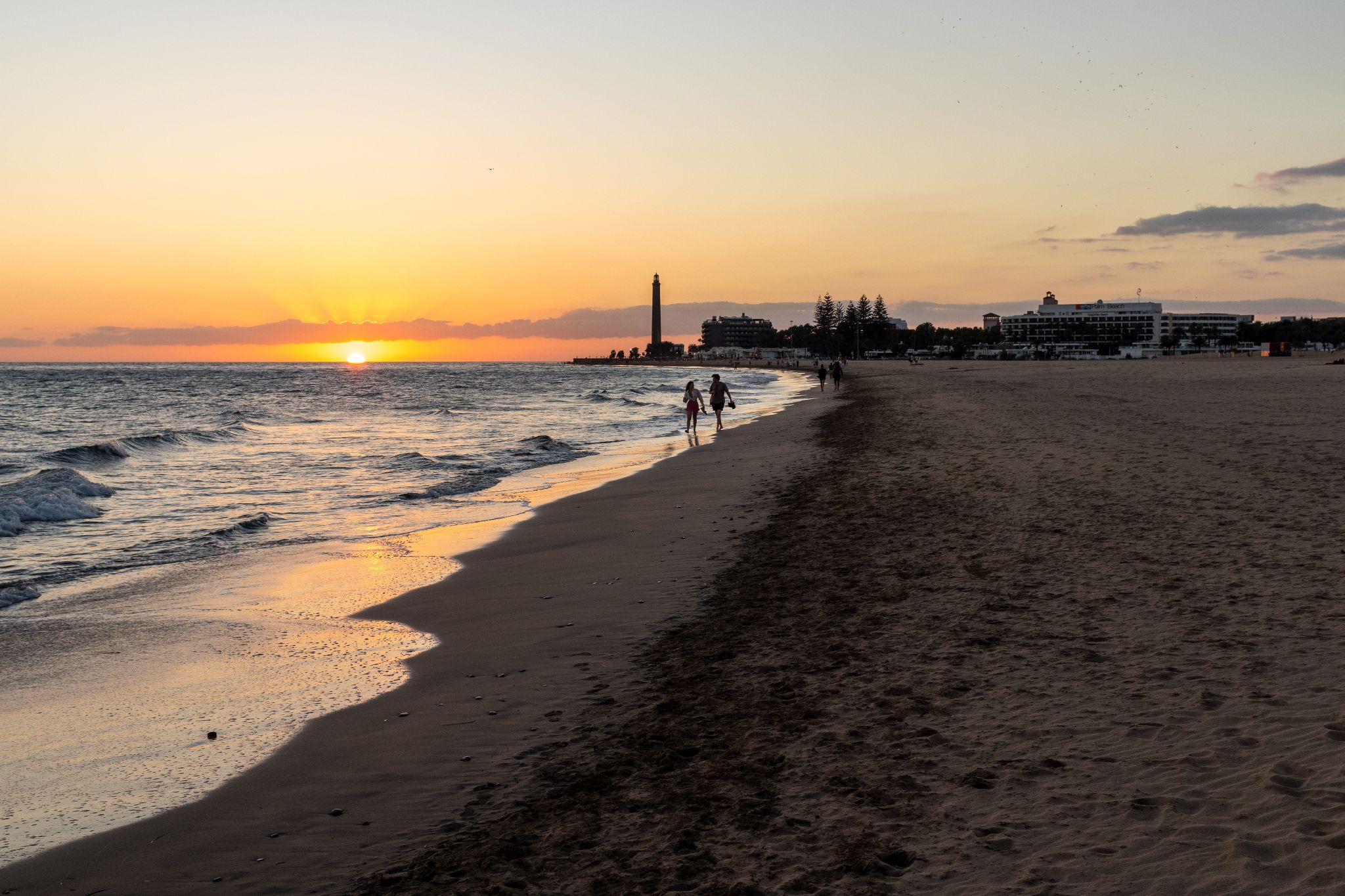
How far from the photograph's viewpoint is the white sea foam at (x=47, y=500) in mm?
12945

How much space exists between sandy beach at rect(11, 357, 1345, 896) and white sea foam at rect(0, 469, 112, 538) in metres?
7.77

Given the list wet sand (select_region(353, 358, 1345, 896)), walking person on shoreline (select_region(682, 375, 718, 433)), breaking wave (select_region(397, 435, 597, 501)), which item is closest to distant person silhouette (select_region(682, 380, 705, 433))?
walking person on shoreline (select_region(682, 375, 718, 433))

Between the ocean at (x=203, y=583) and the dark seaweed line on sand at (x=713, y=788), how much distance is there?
5.73ft

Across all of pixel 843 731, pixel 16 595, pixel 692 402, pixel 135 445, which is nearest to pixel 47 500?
pixel 16 595

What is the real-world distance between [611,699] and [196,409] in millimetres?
51290

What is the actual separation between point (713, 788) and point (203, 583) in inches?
287

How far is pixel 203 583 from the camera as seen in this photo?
9.37 meters

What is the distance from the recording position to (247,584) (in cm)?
923

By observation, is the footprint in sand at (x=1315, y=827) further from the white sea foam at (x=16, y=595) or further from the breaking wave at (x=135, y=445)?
the breaking wave at (x=135, y=445)

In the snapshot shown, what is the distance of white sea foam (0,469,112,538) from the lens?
12945mm

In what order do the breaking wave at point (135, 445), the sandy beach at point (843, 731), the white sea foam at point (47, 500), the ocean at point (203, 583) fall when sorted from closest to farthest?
the sandy beach at point (843, 731) → the ocean at point (203, 583) → the white sea foam at point (47, 500) → the breaking wave at point (135, 445)

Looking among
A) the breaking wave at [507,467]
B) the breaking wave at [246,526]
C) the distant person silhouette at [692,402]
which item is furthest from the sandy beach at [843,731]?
the distant person silhouette at [692,402]

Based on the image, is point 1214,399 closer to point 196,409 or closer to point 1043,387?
point 1043,387

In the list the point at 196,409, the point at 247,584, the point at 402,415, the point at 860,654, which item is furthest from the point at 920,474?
the point at 196,409
